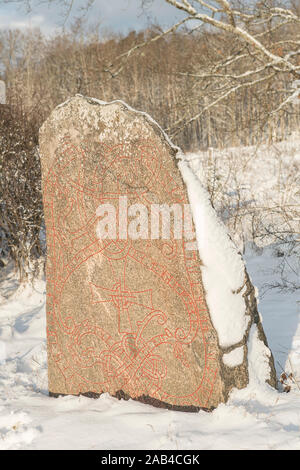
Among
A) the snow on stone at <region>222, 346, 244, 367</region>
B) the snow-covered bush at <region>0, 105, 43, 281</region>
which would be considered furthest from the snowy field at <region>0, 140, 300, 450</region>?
the snow-covered bush at <region>0, 105, 43, 281</region>

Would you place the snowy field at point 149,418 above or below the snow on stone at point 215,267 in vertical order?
below

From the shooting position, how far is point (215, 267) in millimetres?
1978

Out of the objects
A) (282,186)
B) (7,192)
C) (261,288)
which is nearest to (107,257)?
(261,288)

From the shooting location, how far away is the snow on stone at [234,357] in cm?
196

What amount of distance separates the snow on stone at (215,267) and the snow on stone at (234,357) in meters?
0.04

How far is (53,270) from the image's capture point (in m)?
2.37

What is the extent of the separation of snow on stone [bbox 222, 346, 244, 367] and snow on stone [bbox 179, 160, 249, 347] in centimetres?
4

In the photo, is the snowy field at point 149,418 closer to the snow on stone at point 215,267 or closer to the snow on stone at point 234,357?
the snow on stone at point 234,357

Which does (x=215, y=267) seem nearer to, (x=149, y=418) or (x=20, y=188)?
(x=149, y=418)

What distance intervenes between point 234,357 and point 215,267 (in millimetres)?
442

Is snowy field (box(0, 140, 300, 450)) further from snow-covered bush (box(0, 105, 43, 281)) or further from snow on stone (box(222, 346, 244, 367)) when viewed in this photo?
snow-covered bush (box(0, 105, 43, 281))

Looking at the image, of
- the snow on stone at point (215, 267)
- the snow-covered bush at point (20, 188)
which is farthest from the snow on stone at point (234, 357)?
the snow-covered bush at point (20, 188)

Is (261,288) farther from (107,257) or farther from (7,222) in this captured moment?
Answer: (7,222)
